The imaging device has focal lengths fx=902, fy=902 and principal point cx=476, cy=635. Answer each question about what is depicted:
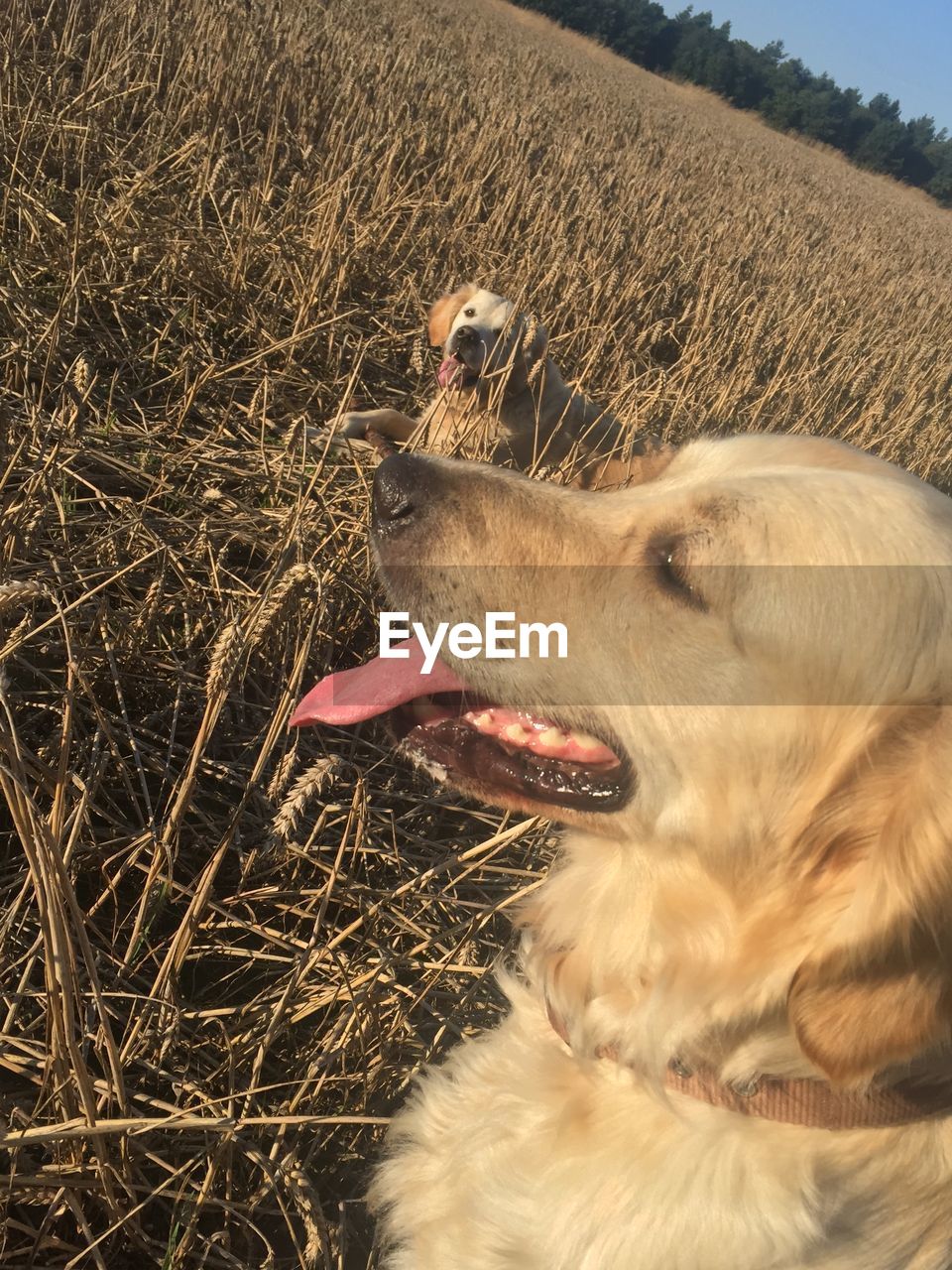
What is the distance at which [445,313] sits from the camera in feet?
14.6

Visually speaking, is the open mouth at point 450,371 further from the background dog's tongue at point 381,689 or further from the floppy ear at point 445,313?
the background dog's tongue at point 381,689

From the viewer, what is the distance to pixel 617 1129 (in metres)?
1.24

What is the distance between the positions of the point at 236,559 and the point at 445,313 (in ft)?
7.56

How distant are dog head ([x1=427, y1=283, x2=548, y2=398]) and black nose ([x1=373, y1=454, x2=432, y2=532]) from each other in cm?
262

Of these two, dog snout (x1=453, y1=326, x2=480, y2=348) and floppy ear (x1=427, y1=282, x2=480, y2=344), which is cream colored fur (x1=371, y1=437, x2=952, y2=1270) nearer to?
dog snout (x1=453, y1=326, x2=480, y2=348)

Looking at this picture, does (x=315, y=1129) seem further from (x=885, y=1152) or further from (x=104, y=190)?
(x=104, y=190)

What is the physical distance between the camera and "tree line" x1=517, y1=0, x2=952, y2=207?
4122 cm

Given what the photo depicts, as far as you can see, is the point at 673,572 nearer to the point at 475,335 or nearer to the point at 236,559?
the point at 236,559

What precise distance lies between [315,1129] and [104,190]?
384 cm

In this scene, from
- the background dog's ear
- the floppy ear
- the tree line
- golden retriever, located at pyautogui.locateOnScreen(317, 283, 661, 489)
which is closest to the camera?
the background dog's ear

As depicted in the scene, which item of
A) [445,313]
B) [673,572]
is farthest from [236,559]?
[445,313]

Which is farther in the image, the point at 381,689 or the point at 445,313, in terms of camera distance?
the point at 445,313

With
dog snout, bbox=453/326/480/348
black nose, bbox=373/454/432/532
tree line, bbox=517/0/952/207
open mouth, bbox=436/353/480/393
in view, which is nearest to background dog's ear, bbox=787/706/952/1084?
black nose, bbox=373/454/432/532

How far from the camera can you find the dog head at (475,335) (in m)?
4.14
